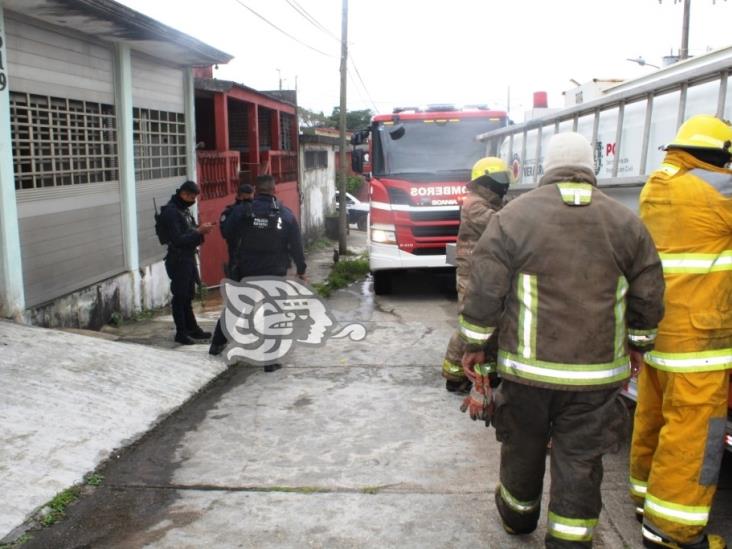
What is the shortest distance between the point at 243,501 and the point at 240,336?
3.52m

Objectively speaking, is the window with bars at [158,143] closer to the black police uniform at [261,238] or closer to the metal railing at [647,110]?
the black police uniform at [261,238]

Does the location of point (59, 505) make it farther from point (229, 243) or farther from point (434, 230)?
point (434, 230)

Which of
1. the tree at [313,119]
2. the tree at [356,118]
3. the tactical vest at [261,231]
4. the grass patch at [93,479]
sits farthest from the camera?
the tree at [356,118]

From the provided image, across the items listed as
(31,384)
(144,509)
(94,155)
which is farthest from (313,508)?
(94,155)

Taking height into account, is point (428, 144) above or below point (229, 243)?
above

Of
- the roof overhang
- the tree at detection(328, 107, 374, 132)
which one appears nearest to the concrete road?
the roof overhang

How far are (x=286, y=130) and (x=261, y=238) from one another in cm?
1346

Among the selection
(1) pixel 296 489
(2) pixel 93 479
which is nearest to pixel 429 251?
(1) pixel 296 489

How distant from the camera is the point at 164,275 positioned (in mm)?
10109

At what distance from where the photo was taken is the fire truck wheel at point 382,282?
442 inches

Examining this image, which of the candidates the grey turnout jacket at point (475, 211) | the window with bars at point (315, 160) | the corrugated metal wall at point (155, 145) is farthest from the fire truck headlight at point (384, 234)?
the window with bars at point (315, 160)

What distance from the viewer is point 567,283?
302 centimetres

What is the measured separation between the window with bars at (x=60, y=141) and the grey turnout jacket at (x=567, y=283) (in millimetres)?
5187

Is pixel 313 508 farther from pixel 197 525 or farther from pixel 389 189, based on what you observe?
pixel 389 189
